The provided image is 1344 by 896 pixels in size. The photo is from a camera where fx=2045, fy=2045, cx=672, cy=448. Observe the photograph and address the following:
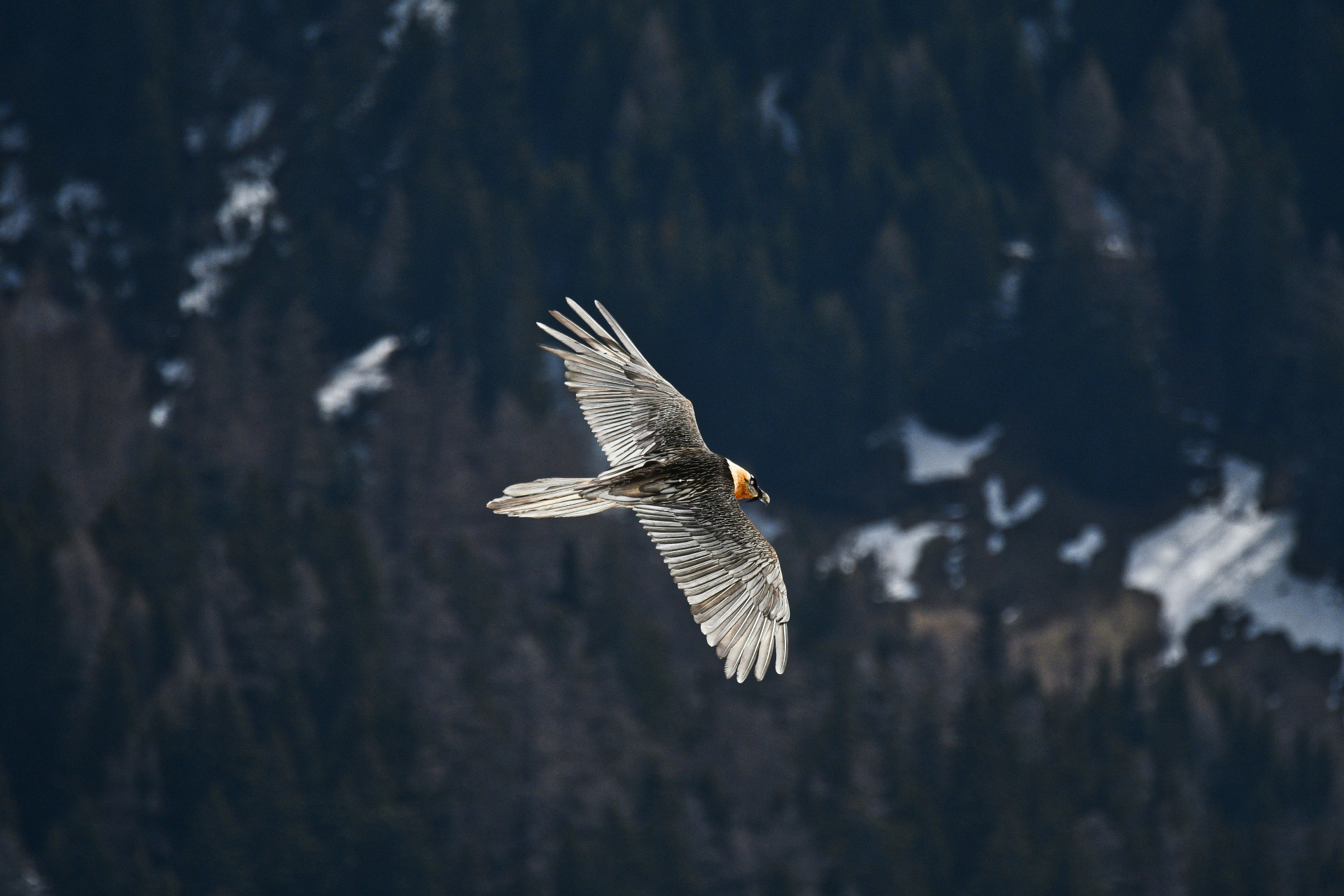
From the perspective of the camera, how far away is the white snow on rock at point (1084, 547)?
361ft

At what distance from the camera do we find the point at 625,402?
25.3m

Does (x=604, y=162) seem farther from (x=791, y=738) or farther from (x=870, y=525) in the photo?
(x=791, y=738)

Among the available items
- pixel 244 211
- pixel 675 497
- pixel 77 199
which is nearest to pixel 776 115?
pixel 244 211

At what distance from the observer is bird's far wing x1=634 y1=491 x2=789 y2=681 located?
21.2 meters

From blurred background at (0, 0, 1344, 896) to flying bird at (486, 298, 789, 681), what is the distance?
64.0m

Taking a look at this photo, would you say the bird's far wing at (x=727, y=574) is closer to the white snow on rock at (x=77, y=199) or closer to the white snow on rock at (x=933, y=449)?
the white snow on rock at (x=933, y=449)

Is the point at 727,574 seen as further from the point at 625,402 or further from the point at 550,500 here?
the point at 625,402

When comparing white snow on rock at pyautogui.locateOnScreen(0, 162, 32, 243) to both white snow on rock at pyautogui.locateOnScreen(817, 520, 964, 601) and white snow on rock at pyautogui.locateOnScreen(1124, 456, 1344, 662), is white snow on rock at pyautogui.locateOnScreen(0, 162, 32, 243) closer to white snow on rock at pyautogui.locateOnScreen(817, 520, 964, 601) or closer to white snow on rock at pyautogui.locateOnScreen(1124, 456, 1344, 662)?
white snow on rock at pyautogui.locateOnScreen(817, 520, 964, 601)

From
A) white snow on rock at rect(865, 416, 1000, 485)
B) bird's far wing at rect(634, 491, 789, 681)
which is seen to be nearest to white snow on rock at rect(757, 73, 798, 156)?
white snow on rock at rect(865, 416, 1000, 485)

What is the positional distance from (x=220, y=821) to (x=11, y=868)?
878 centimetres

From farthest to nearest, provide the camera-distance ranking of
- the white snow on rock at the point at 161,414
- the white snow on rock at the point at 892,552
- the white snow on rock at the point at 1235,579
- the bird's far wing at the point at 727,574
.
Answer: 1. the white snow on rock at the point at 161,414
2. the white snow on rock at the point at 892,552
3. the white snow on rock at the point at 1235,579
4. the bird's far wing at the point at 727,574

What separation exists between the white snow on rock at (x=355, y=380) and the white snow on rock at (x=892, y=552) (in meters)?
29.7

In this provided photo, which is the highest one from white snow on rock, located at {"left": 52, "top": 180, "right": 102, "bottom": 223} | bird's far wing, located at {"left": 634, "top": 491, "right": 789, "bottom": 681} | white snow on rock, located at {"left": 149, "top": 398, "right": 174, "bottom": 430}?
white snow on rock, located at {"left": 52, "top": 180, "right": 102, "bottom": 223}

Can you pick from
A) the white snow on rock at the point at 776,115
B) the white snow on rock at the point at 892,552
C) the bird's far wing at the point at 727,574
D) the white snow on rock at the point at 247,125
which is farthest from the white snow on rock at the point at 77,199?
the bird's far wing at the point at 727,574
